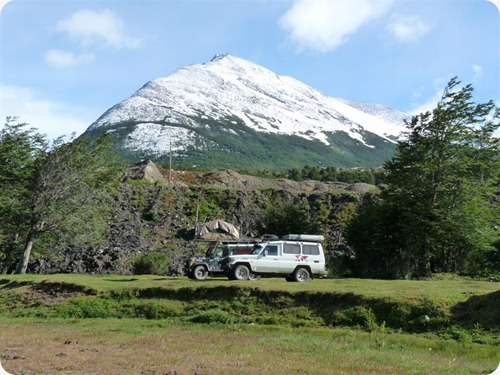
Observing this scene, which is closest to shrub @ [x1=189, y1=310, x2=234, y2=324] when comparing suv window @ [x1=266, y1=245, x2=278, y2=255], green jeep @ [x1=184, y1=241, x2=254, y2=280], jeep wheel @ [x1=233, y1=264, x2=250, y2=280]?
jeep wheel @ [x1=233, y1=264, x2=250, y2=280]

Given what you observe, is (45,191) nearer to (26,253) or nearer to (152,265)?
(26,253)

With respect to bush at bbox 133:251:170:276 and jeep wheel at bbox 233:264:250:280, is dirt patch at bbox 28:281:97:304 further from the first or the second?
bush at bbox 133:251:170:276

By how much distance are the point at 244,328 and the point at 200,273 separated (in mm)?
8467

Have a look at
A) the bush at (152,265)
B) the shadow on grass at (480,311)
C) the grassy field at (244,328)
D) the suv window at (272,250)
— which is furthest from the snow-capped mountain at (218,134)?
the shadow on grass at (480,311)

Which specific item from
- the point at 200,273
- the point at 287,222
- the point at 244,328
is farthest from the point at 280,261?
the point at 287,222

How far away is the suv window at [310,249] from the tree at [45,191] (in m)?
18.8

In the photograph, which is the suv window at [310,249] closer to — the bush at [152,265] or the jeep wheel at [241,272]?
the jeep wheel at [241,272]

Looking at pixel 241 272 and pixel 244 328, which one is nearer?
pixel 244 328

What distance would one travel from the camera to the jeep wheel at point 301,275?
26.8 meters

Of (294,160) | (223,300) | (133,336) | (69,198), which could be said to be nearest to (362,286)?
(223,300)

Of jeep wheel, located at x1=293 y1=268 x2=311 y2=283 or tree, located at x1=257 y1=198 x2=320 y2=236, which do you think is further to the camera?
tree, located at x1=257 y1=198 x2=320 y2=236

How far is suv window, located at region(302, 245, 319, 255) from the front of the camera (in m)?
27.0

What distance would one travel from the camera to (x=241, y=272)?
27.0 meters

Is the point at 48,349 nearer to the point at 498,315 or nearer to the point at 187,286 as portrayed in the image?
the point at 187,286
